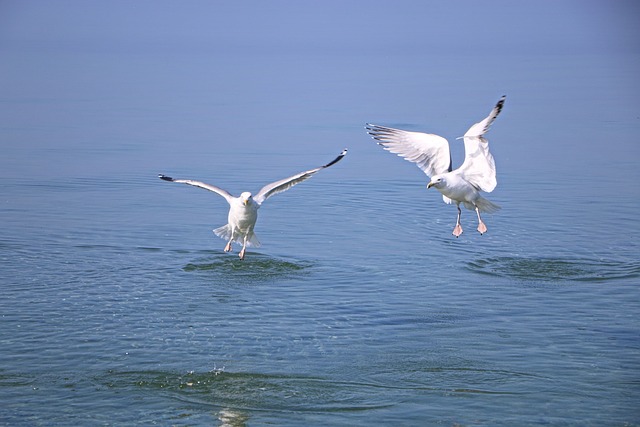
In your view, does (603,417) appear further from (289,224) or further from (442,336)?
(289,224)

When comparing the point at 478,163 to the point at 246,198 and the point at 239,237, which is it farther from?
the point at 239,237

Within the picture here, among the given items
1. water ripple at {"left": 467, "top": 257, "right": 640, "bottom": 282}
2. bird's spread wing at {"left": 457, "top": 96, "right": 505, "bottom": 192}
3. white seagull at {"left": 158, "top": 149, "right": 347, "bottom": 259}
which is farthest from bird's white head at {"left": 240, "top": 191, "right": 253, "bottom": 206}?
water ripple at {"left": 467, "top": 257, "right": 640, "bottom": 282}

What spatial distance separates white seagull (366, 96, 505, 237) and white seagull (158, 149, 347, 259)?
2.67 feet

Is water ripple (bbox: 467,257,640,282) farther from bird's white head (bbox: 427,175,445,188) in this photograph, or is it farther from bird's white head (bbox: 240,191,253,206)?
bird's white head (bbox: 240,191,253,206)

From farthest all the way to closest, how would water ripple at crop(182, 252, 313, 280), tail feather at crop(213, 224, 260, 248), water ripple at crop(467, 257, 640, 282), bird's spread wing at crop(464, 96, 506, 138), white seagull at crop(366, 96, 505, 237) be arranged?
tail feather at crop(213, 224, 260, 248) → white seagull at crop(366, 96, 505, 237) → bird's spread wing at crop(464, 96, 506, 138) → water ripple at crop(182, 252, 313, 280) → water ripple at crop(467, 257, 640, 282)

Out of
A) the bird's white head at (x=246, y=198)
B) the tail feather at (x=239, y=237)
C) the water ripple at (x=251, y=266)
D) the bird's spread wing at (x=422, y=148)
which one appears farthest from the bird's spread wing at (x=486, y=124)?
the tail feather at (x=239, y=237)

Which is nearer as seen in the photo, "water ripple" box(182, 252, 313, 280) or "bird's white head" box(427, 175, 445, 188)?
"water ripple" box(182, 252, 313, 280)

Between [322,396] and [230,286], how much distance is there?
3.29 metres

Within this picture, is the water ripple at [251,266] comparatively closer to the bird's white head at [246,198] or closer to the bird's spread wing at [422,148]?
the bird's white head at [246,198]

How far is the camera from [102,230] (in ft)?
42.8

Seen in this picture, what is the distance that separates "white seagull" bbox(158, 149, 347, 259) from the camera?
38.5 feet

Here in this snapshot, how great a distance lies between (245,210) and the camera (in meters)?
11.7

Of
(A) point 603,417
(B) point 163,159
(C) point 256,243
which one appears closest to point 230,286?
(C) point 256,243

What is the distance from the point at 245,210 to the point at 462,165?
2.49 m
